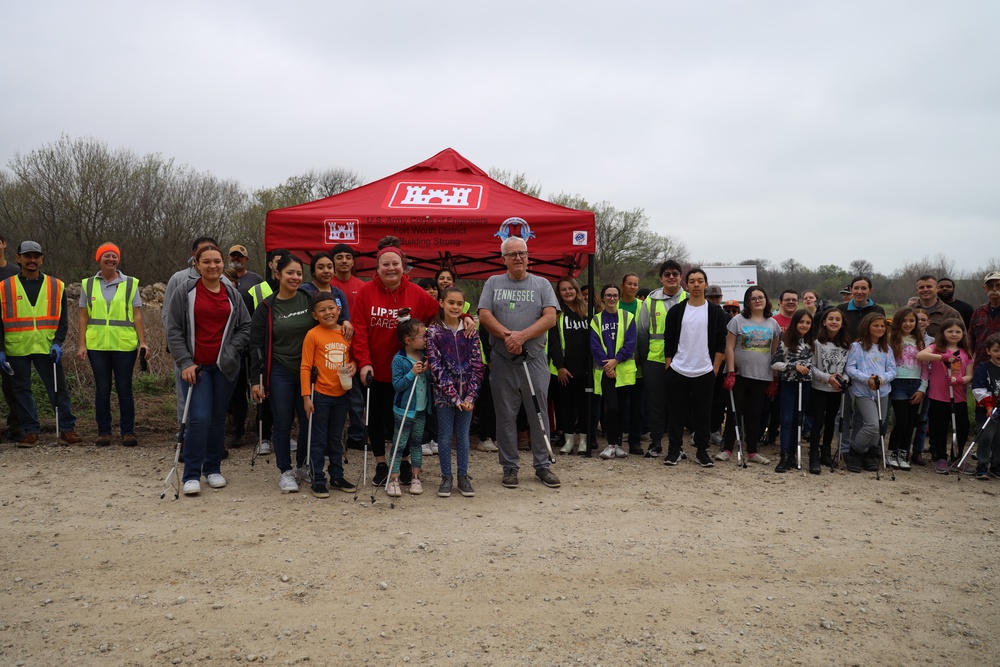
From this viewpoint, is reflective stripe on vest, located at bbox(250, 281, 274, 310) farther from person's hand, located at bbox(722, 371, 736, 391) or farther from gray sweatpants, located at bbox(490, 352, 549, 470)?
person's hand, located at bbox(722, 371, 736, 391)

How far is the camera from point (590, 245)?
765cm

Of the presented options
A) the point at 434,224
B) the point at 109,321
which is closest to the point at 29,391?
the point at 109,321

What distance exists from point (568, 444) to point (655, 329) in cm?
156

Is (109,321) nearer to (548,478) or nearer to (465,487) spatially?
(465,487)

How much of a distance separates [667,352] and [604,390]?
82 centimetres

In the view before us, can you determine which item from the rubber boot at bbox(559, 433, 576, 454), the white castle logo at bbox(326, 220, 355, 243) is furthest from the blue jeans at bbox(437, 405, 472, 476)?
the white castle logo at bbox(326, 220, 355, 243)

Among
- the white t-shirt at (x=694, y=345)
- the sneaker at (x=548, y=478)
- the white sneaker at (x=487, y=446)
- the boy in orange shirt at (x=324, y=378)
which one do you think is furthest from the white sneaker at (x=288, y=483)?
the white t-shirt at (x=694, y=345)

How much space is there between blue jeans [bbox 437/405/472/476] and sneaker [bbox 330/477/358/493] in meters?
0.76

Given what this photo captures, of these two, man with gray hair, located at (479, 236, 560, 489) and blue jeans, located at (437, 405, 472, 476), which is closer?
blue jeans, located at (437, 405, 472, 476)

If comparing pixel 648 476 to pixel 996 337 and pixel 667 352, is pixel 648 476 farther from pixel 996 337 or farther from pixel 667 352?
pixel 996 337

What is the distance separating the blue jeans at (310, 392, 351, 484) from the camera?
18.8 ft

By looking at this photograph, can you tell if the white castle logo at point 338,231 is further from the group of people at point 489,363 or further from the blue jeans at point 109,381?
the blue jeans at point 109,381

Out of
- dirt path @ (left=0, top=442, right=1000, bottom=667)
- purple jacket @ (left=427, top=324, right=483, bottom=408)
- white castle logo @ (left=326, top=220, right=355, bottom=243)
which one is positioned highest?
white castle logo @ (left=326, top=220, right=355, bottom=243)

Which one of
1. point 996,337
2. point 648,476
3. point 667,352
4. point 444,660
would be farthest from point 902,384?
point 444,660
